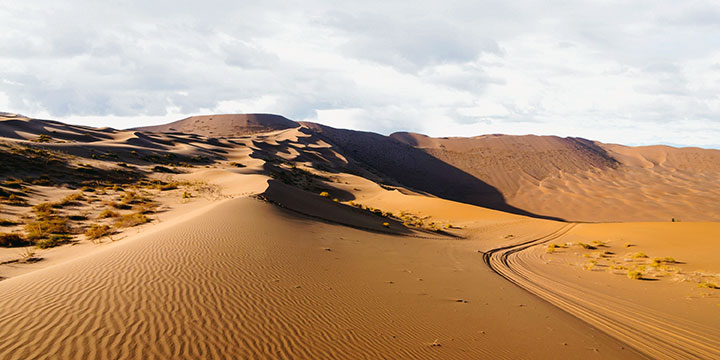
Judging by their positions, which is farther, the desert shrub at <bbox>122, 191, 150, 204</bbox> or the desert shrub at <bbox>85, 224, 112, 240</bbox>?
the desert shrub at <bbox>122, 191, 150, 204</bbox>

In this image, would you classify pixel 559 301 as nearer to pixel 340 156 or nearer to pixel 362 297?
pixel 362 297

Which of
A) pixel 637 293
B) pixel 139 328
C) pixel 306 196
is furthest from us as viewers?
pixel 306 196

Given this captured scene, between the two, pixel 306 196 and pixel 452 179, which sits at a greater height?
pixel 452 179

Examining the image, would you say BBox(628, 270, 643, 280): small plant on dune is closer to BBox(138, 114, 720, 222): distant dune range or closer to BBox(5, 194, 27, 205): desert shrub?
BBox(5, 194, 27, 205): desert shrub

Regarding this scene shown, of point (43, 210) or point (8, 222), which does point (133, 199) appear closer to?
point (43, 210)

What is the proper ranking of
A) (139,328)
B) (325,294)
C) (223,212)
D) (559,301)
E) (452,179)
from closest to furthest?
(139,328), (325,294), (559,301), (223,212), (452,179)

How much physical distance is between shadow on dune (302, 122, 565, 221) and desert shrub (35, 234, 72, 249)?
4229 centimetres

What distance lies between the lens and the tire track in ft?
15.1

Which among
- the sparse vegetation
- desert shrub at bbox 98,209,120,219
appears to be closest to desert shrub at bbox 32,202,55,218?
desert shrub at bbox 98,209,120,219

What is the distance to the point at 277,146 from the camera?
62250 mm

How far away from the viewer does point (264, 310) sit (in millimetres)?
4188

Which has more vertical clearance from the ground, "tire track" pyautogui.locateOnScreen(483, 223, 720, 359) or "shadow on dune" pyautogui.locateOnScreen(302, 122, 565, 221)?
"shadow on dune" pyautogui.locateOnScreen(302, 122, 565, 221)

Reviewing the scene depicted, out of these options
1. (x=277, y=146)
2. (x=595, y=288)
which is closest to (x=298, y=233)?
(x=595, y=288)

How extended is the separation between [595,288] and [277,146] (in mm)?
59325
